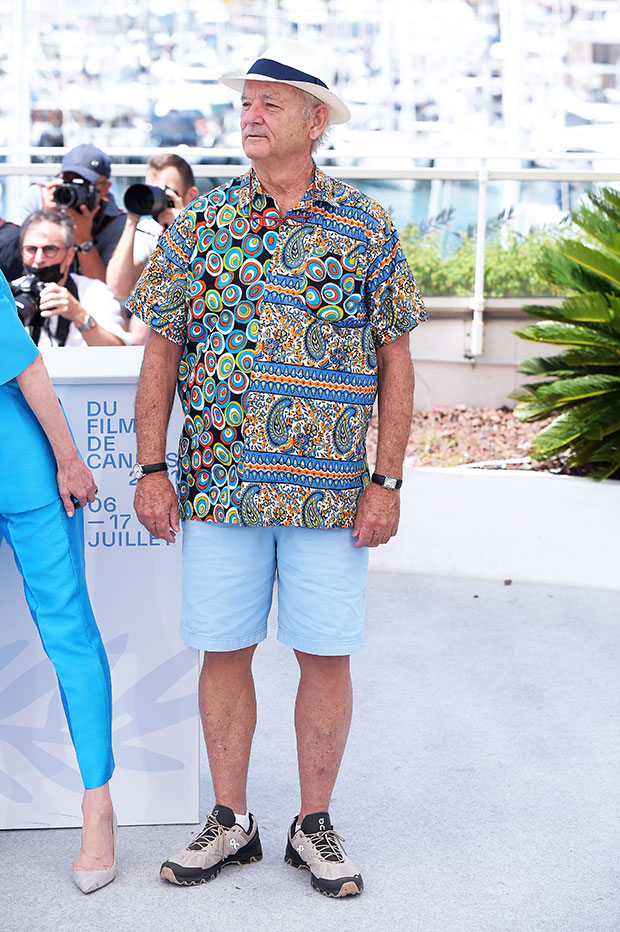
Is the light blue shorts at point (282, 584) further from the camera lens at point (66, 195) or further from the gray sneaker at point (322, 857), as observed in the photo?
the camera lens at point (66, 195)

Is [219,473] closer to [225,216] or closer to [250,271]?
[250,271]

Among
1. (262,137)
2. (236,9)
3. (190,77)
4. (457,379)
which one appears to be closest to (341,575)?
(262,137)

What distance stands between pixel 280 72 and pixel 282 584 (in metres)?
1.17

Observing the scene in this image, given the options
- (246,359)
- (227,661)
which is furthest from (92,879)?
(246,359)

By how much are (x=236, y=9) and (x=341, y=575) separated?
19832 mm

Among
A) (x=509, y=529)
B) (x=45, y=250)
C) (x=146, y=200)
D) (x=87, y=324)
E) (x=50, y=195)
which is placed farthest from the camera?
(x=50, y=195)

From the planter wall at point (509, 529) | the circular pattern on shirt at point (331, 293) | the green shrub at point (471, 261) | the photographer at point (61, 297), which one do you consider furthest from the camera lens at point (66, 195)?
the circular pattern on shirt at point (331, 293)

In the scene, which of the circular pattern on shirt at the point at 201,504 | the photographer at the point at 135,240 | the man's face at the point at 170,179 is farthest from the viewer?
the man's face at the point at 170,179

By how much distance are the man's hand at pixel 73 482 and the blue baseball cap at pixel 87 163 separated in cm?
321

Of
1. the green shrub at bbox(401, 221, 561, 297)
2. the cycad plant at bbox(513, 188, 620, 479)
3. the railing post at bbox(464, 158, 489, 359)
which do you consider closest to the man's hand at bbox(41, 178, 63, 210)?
the cycad plant at bbox(513, 188, 620, 479)

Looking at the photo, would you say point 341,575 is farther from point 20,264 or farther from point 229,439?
point 20,264

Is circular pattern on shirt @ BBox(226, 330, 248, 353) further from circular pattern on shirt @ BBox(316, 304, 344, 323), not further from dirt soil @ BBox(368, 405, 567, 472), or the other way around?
dirt soil @ BBox(368, 405, 567, 472)

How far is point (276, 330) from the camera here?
2627mm

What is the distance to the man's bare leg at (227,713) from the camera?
2877mm
